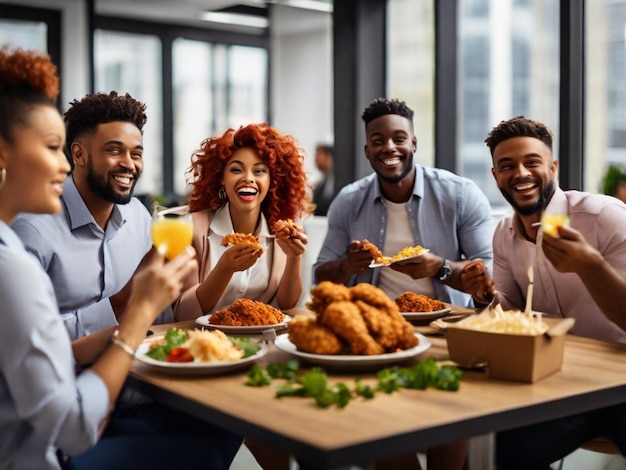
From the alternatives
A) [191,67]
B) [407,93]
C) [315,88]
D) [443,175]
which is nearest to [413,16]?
[407,93]

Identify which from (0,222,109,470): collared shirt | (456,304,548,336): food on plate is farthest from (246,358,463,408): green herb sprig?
(0,222,109,470): collared shirt

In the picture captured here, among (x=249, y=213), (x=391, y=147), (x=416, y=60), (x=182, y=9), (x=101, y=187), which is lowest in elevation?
(x=249, y=213)

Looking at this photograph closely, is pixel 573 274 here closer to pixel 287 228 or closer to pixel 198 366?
pixel 287 228

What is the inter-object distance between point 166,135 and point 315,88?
246 cm

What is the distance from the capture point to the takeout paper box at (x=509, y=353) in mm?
1857

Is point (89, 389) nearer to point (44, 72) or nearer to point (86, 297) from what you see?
point (44, 72)

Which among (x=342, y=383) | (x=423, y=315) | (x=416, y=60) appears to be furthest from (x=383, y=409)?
(x=416, y=60)

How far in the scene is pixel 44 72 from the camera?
5.85 feet

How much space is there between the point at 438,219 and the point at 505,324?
1871 millimetres

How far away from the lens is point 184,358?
2004 mm

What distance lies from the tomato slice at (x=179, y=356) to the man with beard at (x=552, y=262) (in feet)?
3.31

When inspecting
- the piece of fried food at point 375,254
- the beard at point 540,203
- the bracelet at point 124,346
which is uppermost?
the beard at point 540,203

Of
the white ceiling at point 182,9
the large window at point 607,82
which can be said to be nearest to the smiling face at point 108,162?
the large window at point 607,82

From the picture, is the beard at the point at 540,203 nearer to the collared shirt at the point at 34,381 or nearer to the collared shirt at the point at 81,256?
the collared shirt at the point at 81,256
